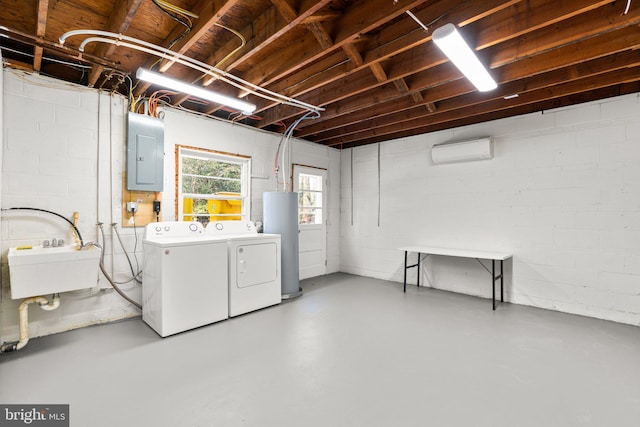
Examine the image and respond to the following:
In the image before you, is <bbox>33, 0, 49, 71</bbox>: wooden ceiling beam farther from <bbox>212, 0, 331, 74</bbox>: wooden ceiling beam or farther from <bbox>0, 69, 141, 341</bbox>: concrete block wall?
<bbox>212, 0, 331, 74</bbox>: wooden ceiling beam

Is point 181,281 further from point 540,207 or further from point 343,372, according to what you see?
point 540,207

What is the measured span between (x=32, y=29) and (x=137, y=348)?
9.57 feet

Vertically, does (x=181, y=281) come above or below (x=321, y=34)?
below

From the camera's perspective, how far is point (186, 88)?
2936 millimetres

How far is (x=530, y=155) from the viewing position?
12.9ft

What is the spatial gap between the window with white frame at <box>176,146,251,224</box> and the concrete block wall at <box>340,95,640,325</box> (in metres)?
2.60

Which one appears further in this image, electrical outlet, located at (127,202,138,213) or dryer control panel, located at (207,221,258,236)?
dryer control panel, located at (207,221,258,236)

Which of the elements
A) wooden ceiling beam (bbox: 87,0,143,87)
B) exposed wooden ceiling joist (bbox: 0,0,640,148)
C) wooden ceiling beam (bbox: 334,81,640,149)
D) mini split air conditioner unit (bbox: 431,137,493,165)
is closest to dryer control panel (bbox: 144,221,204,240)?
exposed wooden ceiling joist (bbox: 0,0,640,148)

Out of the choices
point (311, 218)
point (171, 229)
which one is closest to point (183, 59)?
point (171, 229)

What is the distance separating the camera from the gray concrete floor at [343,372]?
1.83 meters

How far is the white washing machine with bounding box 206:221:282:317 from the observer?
347 centimetres

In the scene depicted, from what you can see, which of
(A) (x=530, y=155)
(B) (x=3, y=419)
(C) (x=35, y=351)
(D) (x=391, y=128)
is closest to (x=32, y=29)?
(C) (x=35, y=351)
